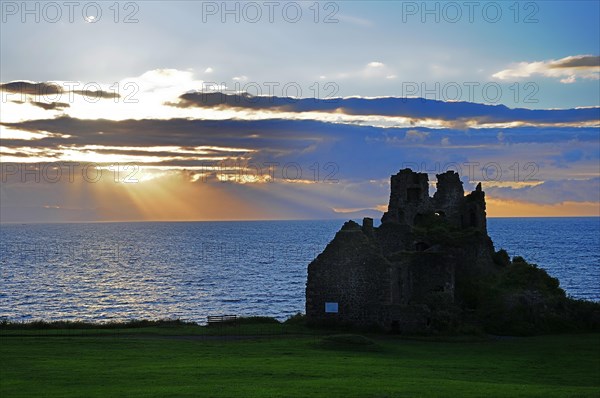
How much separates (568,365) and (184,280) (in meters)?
104

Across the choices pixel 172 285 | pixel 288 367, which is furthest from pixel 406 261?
pixel 172 285

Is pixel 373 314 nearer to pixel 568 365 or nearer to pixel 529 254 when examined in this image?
pixel 568 365

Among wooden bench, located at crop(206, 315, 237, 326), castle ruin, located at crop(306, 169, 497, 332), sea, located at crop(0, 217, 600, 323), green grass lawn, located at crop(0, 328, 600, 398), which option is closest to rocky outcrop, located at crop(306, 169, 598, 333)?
castle ruin, located at crop(306, 169, 497, 332)

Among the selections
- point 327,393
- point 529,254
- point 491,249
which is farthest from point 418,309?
point 529,254

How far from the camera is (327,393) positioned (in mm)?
29672

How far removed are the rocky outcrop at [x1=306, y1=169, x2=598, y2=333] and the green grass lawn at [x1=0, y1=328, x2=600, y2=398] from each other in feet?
11.6

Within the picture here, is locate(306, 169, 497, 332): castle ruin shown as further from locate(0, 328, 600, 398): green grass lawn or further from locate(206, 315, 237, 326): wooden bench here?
locate(206, 315, 237, 326): wooden bench

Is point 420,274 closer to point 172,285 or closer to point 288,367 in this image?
point 288,367

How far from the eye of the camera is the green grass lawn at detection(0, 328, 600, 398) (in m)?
30.3

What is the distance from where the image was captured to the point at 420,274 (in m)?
59.5

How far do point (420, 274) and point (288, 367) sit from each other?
25890 mm

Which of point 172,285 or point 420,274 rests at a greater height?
point 420,274

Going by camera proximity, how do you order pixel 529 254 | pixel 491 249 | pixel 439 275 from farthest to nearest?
pixel 529 254 < pixel 491 249 < pixel 439 275

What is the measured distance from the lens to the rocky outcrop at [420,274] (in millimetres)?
54750
